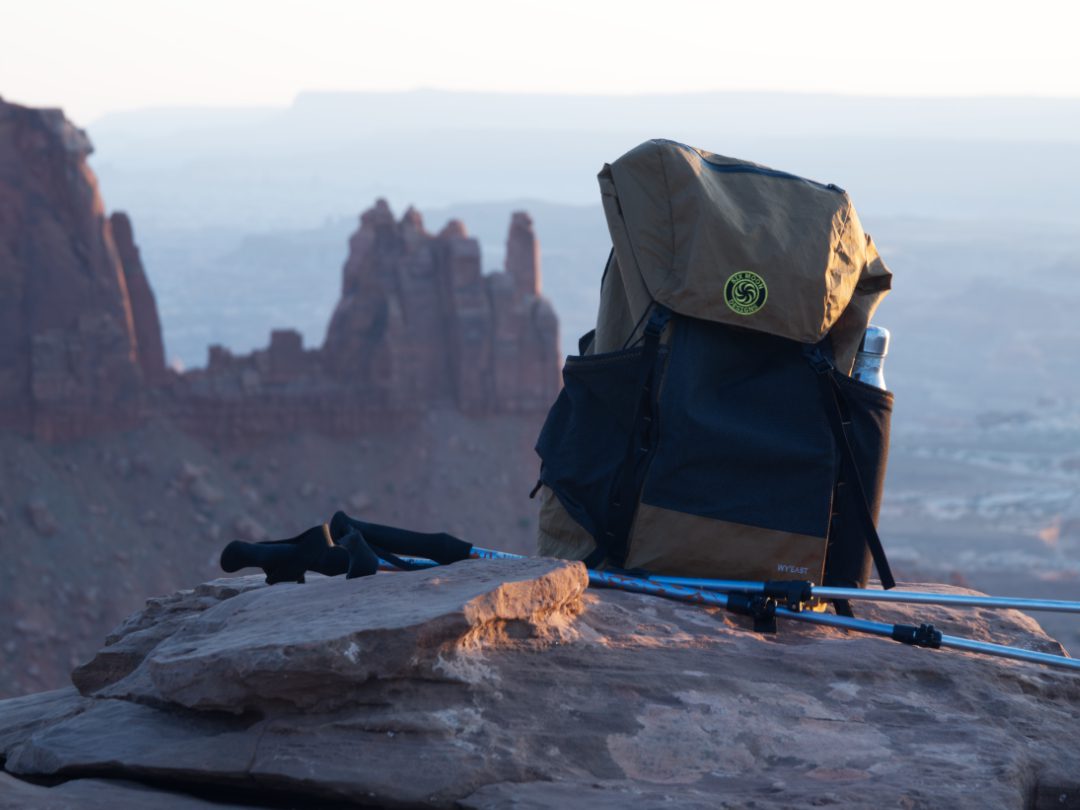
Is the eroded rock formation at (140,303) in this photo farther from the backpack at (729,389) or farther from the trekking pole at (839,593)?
the trekking pole at (839,593)

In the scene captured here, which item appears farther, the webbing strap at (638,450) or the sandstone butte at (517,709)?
the webbing strap at (638,450)

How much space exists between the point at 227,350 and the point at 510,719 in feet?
95.8

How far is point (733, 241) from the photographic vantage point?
4238mm

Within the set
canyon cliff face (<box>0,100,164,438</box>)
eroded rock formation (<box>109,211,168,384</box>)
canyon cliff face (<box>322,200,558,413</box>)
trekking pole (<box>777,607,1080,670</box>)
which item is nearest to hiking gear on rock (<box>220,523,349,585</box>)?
trekking pole (<box>777,607,1080,670</box>)

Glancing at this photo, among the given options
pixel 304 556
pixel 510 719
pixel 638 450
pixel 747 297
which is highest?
pixel 747 297

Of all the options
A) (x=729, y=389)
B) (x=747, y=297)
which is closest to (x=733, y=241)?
(x=747, y=297)

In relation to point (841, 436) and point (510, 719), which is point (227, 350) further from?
Result: point (510, 719)

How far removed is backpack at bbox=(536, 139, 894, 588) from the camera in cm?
424

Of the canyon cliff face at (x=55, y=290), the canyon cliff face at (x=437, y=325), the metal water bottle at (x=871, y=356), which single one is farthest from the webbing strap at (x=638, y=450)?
the canyon cliff face at (x=437, y=325)

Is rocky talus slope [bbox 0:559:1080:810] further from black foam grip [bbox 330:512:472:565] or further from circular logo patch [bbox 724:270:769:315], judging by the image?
circular logo patch [bbox 724:270:769:315]

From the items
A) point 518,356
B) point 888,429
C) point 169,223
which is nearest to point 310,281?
Answer: point 169,223

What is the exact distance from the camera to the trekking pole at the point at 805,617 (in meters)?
4.26

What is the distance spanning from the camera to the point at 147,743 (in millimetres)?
3564

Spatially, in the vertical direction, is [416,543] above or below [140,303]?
below
